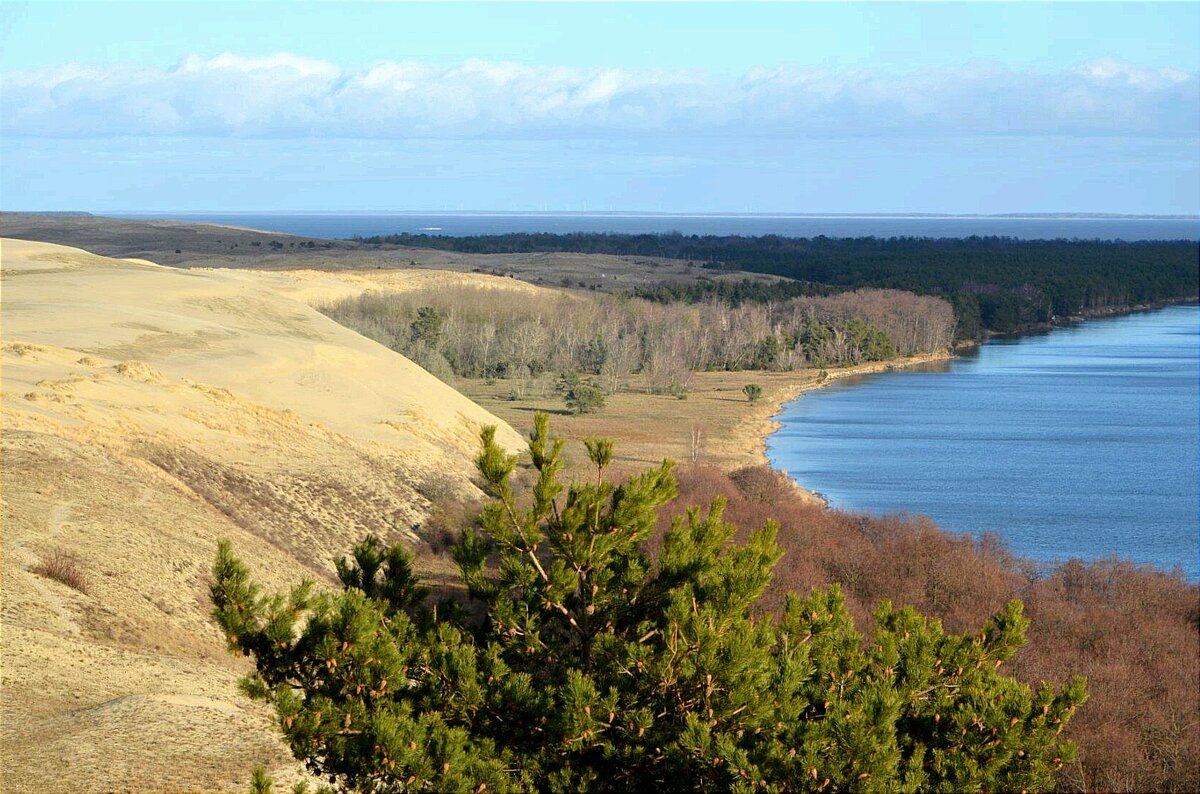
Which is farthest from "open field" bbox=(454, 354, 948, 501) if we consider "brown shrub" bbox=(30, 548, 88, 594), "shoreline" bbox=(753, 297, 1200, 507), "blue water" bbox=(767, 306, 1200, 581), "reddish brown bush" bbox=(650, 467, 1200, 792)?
"brown shrub" bbox=(30, 548, 88, 594)

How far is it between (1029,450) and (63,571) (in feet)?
161

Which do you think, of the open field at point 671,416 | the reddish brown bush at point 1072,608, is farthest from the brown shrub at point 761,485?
the open field at point 671,416

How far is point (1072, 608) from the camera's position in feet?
94.2

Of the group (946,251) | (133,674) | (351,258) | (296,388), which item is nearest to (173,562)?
(133,674)

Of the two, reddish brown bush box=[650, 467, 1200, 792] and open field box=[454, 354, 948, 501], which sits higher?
reddish brown bush box=[650, 467, 1200, 792]

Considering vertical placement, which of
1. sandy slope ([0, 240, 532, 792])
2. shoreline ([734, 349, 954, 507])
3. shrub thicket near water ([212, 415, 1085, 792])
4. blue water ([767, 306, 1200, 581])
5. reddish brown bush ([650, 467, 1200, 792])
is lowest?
shoreline ([734, 349, 954, 507])

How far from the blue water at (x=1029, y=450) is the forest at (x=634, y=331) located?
28.1ft

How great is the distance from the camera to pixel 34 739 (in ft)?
44.9

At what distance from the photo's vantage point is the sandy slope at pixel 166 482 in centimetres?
1430

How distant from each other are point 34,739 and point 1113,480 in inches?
1837

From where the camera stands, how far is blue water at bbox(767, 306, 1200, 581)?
1729 inches

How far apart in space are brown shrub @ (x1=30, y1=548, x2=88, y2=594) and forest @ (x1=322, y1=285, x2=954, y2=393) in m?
59.3

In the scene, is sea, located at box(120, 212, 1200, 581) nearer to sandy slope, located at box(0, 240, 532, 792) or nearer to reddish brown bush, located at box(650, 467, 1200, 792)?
reddish brown bush, located at box(650, 467, 1200, 792)

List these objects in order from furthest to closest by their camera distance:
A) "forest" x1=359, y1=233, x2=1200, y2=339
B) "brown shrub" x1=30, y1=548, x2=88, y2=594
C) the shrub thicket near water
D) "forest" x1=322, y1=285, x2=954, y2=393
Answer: "forest" x1=359, y1=233, x2=1200, y2=339, "forest" x1=322, y1=285, x2=954, y2=393, "brown shrub" x1=30, y1=548, x2=88, y2=594, the shrub thicket near water
